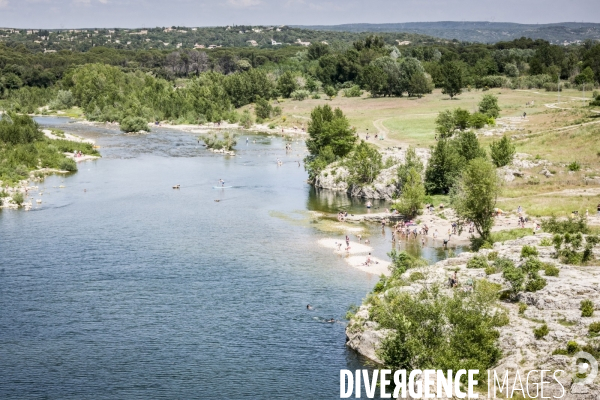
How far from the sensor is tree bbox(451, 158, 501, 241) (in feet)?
245

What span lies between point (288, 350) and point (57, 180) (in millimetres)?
77726

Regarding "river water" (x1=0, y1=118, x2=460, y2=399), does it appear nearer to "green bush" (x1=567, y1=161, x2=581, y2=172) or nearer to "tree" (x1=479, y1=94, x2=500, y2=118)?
"green bush" (x1=567, y1=161, x2=581, y2=172)

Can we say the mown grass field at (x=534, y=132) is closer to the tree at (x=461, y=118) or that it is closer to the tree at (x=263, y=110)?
the tree at (x=263, y=110)

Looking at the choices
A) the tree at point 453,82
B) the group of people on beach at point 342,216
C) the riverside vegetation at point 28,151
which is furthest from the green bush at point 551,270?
the tree at point 453,82

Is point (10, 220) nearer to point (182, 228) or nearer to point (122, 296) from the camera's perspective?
point (182, 228)

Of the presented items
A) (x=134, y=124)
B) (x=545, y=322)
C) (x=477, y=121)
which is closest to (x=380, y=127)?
(x=477, y=121)

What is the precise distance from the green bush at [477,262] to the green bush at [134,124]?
131437mm

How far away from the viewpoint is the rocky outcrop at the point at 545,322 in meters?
44.1

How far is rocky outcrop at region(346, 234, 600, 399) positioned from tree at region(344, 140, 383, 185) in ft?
155

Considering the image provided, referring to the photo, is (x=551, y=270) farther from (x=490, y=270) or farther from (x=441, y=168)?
(x=441, y=168)

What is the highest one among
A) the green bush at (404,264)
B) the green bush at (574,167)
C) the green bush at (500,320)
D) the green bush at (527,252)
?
the green bush at (574,167)

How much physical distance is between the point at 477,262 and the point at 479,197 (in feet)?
46.5

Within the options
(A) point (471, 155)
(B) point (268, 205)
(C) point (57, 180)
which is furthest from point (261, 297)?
(C) point (57, 180)

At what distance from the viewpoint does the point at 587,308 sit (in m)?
47.7
